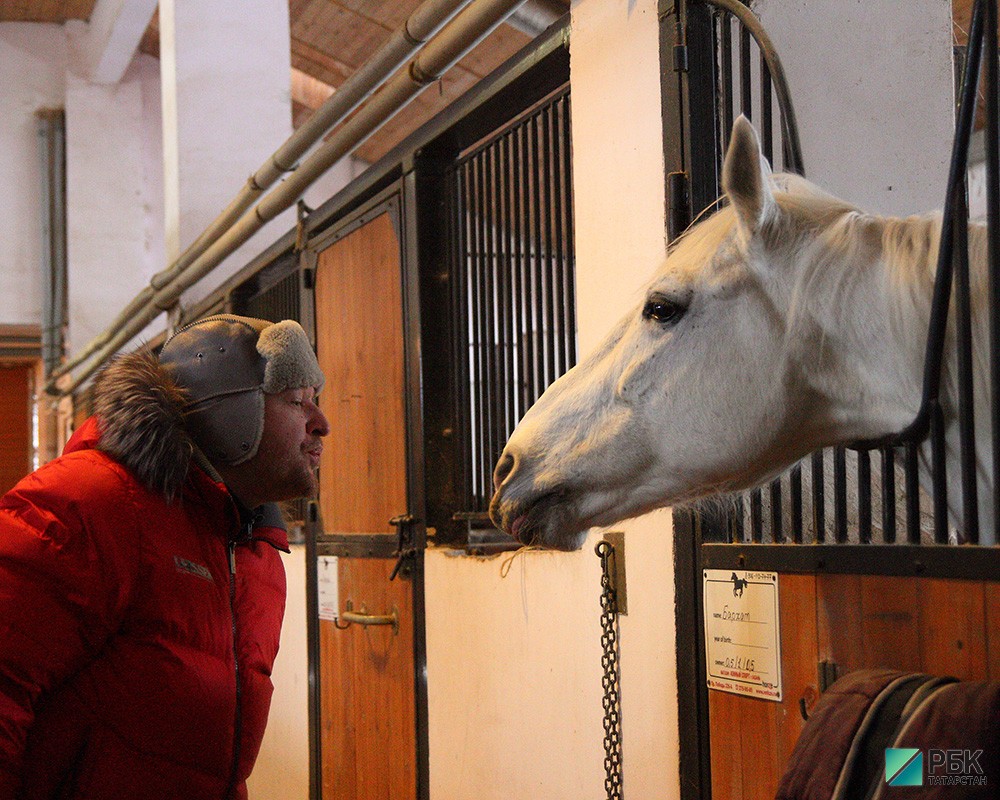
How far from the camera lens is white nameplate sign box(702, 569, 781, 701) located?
61.0 inches

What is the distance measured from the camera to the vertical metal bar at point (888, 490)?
55.0 inches

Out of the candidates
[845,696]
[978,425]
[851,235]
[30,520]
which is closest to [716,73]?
[851,235]

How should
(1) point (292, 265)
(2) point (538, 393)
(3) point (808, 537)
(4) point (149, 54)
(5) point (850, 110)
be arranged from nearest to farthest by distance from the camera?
1. (3) point (808, 537)
2. (5) point (850, 110)
3. (2) point (538, 393)
4. (1) point (292, 265)
5. (4) point (149, 54)

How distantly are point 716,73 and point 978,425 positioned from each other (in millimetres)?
783

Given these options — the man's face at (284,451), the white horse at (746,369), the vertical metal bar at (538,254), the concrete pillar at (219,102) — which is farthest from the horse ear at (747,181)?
the concrete pillar at (219,102)

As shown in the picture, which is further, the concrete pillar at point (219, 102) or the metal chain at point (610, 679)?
the concrete pillar at point (219, 102)

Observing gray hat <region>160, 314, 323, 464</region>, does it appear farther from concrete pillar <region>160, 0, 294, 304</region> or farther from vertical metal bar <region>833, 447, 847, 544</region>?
concrete pillar <region>160, 0, 294, 304</region>

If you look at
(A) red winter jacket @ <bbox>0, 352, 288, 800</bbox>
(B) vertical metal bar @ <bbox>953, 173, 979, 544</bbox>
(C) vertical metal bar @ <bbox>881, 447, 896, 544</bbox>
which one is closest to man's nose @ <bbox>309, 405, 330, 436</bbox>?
(A) red winter jacket @ <bbox>0, 352, 288, 800</bbox>

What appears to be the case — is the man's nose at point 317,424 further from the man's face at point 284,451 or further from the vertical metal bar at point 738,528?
the vertical metal bar at point 738,528

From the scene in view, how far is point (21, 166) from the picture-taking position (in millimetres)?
9656

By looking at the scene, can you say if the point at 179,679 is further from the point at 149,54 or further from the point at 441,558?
the point at 149,54

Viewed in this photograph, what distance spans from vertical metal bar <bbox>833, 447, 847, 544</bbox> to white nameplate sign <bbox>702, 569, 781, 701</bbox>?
118 millimetres

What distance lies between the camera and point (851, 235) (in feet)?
4.32

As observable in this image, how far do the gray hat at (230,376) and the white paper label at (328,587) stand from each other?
1912 millimetres
